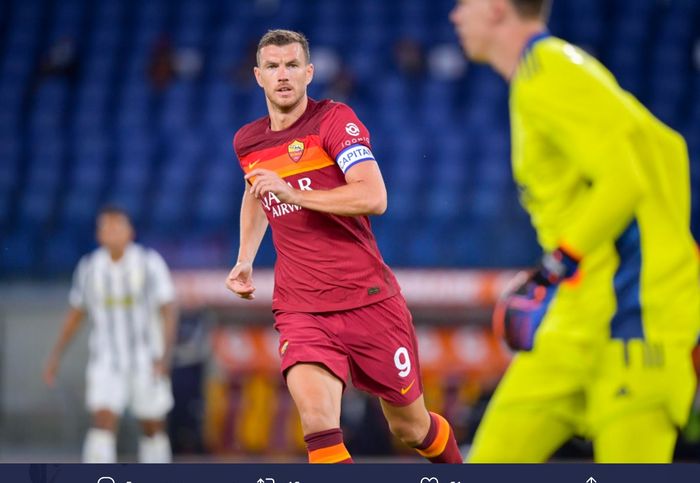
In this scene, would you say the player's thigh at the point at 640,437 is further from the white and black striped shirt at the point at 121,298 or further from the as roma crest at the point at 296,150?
the white and black striped shirt at the point at 121,298

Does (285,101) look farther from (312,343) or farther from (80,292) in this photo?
(80,292)

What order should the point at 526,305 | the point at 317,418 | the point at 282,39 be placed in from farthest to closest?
1. the point at 282,39
2. the point at 317,418
3. the point at 526,305

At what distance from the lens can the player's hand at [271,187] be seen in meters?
4.45

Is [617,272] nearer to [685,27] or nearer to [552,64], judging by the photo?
[552,64]

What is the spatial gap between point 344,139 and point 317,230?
404 millimetres

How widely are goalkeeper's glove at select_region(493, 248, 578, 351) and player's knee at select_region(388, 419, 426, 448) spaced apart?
75.5 inches

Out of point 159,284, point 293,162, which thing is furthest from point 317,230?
point 159,284

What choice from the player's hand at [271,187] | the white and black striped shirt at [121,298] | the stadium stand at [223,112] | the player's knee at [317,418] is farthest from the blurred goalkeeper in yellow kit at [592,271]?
the stadium stand at [223,112]

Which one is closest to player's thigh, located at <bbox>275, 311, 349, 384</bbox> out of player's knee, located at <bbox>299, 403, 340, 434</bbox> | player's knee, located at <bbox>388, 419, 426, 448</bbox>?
player's knee, located at <bbox>299, 403, 340, 434</bbox>

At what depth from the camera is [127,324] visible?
29.9 feet

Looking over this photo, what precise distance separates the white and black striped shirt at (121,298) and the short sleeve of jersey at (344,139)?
14.0ft

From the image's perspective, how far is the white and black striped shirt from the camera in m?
9.08

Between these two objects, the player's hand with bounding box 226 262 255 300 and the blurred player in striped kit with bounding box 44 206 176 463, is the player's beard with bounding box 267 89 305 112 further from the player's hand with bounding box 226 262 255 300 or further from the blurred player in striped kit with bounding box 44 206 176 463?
the blurred player in striped kit with bounding box 44 206 176 463

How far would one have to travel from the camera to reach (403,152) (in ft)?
42.6
